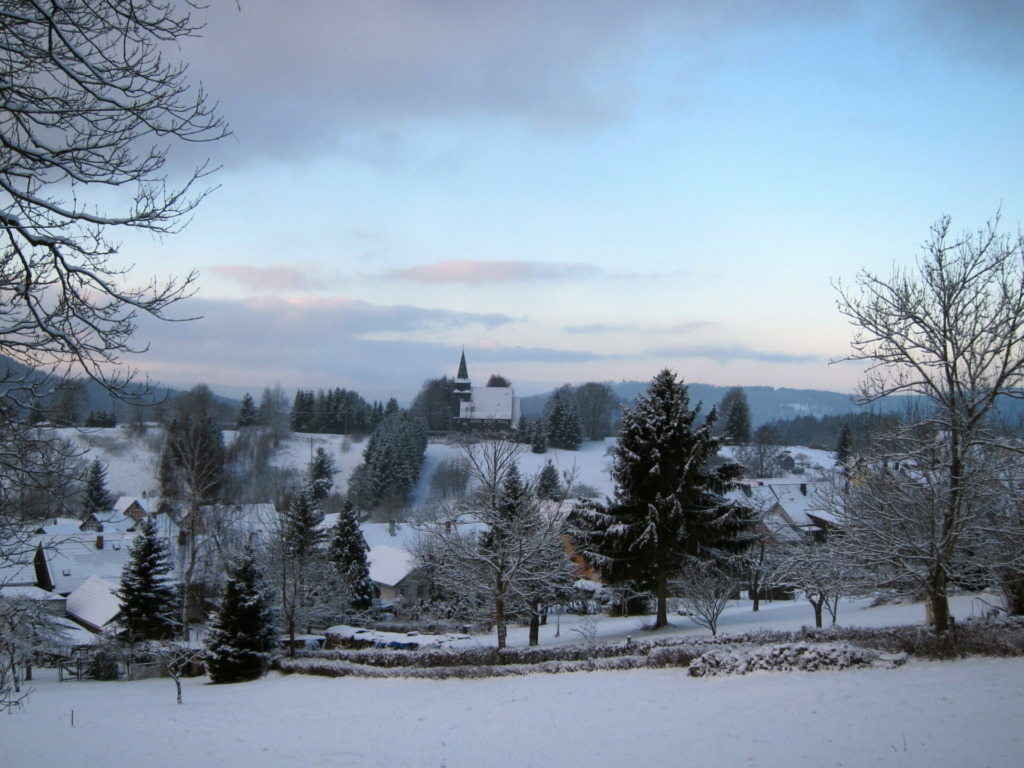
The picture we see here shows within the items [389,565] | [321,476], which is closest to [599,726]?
[389,565]

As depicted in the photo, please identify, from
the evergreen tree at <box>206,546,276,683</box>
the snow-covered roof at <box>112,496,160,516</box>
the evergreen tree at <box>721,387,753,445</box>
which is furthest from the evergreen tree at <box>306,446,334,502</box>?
the evergreen tree at <box>206,546,276,683</box>

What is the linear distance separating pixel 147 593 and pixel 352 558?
9.74 meters

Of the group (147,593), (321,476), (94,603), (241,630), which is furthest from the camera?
(321,476)

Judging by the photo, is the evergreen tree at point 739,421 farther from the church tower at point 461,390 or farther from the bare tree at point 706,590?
the bare tree at point 706,590

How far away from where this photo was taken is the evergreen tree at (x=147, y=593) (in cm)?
3058

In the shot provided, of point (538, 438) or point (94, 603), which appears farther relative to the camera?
point (538, 438)

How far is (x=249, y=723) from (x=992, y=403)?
15890mm

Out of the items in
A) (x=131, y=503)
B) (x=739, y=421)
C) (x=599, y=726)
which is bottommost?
(x=131, y=503)

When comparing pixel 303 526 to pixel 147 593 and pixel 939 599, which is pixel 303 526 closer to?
pixel 147 593

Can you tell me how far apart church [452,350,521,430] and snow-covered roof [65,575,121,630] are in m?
64.9

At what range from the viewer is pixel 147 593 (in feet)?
101

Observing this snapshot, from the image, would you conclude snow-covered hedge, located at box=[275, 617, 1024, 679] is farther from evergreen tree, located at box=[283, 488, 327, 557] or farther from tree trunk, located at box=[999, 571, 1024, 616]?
evergreen tree, located at box=[283, 488, 327, 557]

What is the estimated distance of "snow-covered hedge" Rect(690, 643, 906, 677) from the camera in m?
12.8

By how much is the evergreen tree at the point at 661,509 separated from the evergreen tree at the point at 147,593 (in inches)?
767
